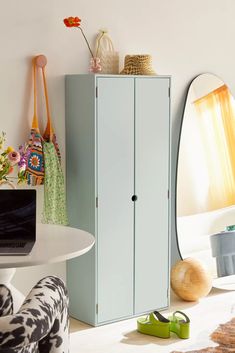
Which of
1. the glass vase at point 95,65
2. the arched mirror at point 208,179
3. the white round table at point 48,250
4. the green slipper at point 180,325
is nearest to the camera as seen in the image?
the white round table at point 48,250

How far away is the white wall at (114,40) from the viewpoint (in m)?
4.30

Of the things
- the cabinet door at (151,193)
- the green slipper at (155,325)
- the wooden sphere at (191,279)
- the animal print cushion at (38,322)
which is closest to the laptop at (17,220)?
the animal print cushion at (38,322)

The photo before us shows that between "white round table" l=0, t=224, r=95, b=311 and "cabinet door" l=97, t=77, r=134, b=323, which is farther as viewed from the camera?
"cabinet door" l=97, t=77, r=134, b=323

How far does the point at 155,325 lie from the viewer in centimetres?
429

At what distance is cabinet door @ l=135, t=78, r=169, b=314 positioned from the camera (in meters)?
4.59

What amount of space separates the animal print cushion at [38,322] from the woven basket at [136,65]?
2526 millimetres

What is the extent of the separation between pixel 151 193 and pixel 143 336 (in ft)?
2.97

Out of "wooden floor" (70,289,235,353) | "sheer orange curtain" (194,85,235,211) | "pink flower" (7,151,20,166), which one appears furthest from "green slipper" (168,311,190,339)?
"pink flower" (7,151,20,166)

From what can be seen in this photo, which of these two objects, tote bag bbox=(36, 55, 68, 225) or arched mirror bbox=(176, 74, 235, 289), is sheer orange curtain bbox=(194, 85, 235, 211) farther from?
tote bag bbox=(36, 55, 68, 225)

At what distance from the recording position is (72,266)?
4609mm

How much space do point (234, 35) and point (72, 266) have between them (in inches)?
84.9

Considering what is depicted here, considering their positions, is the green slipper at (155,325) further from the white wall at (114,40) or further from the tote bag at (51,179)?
the tote bag at (51,179)

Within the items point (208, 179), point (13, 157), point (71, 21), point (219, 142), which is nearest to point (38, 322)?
point (13, 157)

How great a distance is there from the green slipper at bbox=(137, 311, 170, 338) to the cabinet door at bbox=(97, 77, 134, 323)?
0.26m
